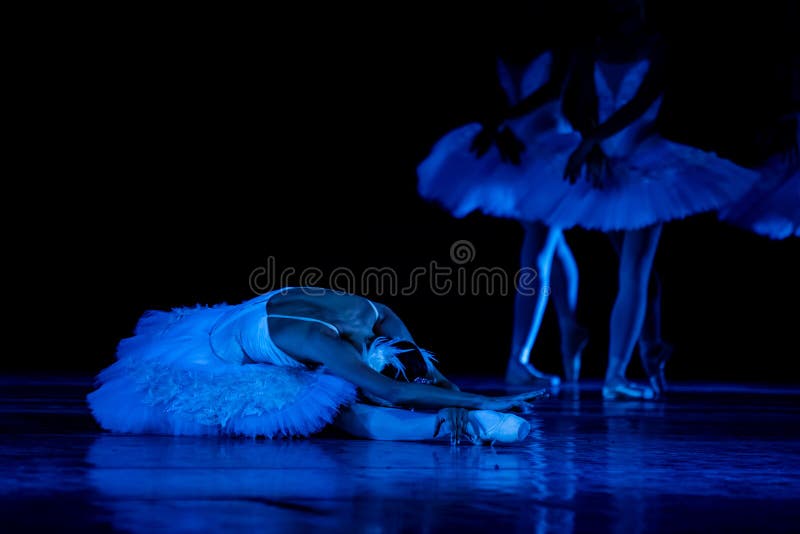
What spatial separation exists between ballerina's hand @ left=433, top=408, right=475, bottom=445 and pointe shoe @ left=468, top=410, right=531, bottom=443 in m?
0.01

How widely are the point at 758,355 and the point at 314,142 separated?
280 cm

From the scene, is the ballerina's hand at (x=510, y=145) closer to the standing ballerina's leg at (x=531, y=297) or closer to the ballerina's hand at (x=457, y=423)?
the standing ballerina's leg at (x=531, y=297)

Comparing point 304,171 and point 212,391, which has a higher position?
point 304,171

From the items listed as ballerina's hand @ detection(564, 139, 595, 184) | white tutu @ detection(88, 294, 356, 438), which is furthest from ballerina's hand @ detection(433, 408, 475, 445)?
ballerina's hand @ detection(564, 139, 595, 184)

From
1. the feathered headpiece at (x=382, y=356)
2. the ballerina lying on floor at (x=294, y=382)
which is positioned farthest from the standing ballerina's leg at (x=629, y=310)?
the feathered headpiece at (x=382, y=356)

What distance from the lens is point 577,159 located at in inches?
150

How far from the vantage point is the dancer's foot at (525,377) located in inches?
168

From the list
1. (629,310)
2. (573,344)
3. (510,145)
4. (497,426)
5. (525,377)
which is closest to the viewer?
(497,426)

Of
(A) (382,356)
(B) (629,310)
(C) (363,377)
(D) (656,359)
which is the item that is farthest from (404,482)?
(D) (656,359)

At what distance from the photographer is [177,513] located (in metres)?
1.18

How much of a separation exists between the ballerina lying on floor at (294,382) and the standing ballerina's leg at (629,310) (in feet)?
4.56

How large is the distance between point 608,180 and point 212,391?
205 centimetres

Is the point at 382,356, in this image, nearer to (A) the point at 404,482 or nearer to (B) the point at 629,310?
(A) the point at 404,482

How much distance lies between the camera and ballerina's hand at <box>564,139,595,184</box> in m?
3.79
